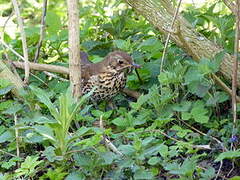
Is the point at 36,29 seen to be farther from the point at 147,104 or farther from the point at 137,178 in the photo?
the point at 137,178

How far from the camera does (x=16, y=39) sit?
6.66 meters

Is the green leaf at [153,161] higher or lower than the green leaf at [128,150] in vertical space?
lower

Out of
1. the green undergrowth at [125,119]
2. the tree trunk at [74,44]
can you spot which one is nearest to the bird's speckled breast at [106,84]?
the green undergrowth at [125,119]

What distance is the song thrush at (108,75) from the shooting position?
18.8 feet

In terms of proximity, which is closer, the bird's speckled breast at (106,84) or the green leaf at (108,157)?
the green leaf at (108,157)

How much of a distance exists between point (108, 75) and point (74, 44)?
34.3 inches

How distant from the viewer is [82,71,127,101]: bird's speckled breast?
574 centimetres

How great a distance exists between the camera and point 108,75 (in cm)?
584

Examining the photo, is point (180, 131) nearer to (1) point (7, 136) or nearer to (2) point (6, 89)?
(1) point (7, 136)

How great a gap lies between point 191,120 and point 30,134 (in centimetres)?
119

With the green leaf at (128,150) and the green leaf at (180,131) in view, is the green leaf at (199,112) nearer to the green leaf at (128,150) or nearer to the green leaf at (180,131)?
the green leaf at (180,131)

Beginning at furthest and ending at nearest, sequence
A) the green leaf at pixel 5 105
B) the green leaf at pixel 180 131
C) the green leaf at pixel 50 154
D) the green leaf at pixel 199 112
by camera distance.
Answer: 1. the green leaf at pixel 5 105
2. the green leaf at pixel 199 112
3. the green leaf at pixel 180 131
4. the green leaf at pixel 50 154

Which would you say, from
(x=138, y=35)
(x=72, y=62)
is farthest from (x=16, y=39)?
(x=72, y=62)

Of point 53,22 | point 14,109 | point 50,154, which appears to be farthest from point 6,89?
point 53,22
